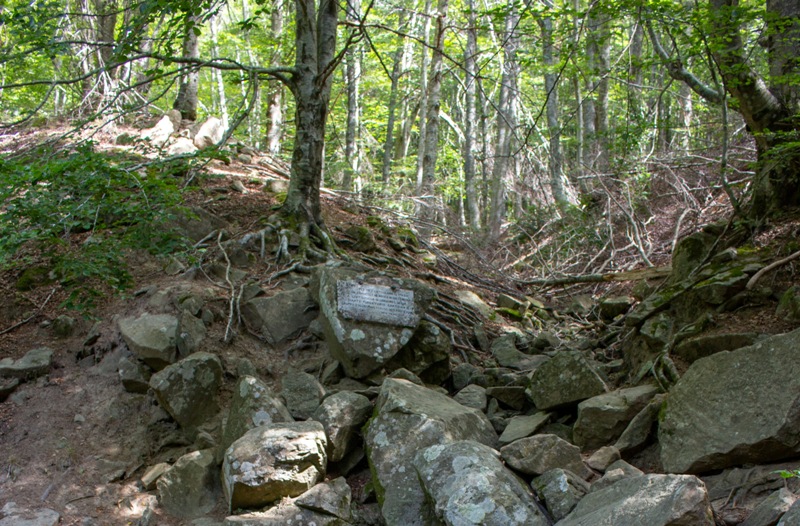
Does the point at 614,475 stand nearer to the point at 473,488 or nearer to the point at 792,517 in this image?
the point at 473,488

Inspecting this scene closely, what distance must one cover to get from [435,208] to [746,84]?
7.02 metres

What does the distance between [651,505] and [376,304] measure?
344 centimetres

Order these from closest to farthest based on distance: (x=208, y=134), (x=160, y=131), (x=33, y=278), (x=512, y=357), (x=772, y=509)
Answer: (x=772, y=509), (x=512, y=357), (x=33, y=278), (x=160, y=131), (x=208, y=134)

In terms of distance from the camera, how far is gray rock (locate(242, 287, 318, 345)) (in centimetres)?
648

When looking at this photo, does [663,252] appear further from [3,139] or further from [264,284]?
[3,139]

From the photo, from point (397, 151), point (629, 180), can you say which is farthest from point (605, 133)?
point (397, 151)

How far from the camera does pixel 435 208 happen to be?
12.3 metres

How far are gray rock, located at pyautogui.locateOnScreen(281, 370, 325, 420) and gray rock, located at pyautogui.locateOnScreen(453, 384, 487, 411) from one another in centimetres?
123

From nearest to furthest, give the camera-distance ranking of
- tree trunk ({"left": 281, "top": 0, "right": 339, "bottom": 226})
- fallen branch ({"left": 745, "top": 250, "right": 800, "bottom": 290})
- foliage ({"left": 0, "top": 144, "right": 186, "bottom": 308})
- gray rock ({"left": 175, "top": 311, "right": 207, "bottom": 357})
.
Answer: fallen branch ({"left": 745, "top": 250, "right": 800, "bottom": 290}) → foliage ({"left": 0, "top": 144, "right": 186, "bottom": 308}) → gray rock ({"left": 175, "top": 311, "right": 207, "bottom": 357}) → tree trunk ({"left": 281, "top": 0, "right": 339, "bottom": 226})

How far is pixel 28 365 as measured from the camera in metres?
5.86

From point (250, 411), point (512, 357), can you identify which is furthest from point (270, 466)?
point (512, 357)

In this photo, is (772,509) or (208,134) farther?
(208,134)

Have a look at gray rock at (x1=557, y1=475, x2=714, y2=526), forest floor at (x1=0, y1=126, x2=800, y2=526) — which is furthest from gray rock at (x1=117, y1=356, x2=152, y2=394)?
gray rock at (x1=557, y1=475, x2=714, y2=526)

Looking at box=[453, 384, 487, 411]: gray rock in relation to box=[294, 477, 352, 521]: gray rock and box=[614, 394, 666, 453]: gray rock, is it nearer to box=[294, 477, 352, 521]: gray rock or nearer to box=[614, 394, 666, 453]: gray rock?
box=[614, 394, 666, 453]: gray rock
